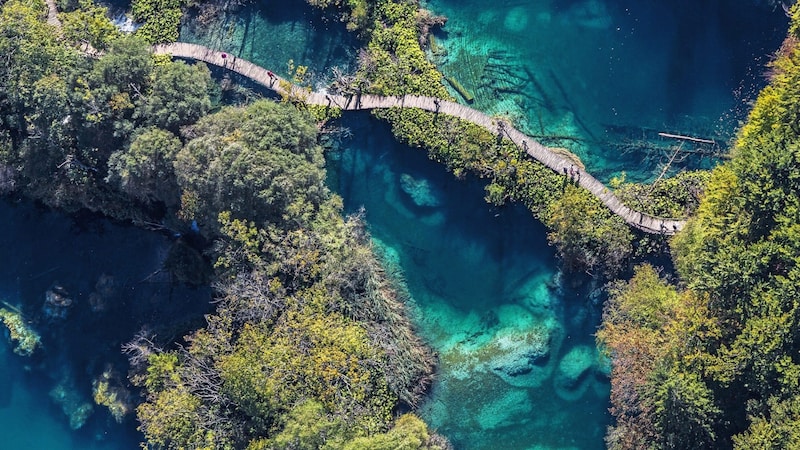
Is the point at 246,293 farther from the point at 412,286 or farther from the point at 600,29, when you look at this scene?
the point at 600,29

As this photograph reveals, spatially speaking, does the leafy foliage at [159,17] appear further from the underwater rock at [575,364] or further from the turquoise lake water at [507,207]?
the underwater rock at [575,364]

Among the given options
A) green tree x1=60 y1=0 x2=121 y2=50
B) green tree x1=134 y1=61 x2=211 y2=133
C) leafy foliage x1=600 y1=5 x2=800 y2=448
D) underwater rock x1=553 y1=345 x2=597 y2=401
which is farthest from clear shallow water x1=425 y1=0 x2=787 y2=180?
green tree x1=60 y1=0 x2=121 y2=50

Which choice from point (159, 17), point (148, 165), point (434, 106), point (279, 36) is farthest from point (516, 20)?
point (148, 165)

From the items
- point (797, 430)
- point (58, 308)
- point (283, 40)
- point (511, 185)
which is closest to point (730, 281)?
point (797, 430)

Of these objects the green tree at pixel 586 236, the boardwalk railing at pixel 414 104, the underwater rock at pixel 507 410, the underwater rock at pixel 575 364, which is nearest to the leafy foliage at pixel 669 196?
the boardwalk railing at pixel 414 104

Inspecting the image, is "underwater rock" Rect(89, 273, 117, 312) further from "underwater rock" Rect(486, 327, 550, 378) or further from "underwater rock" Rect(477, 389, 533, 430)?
"underwater rock" Rect(477, 389, 533, 430)

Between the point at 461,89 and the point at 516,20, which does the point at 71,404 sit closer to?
the point at 461,89
